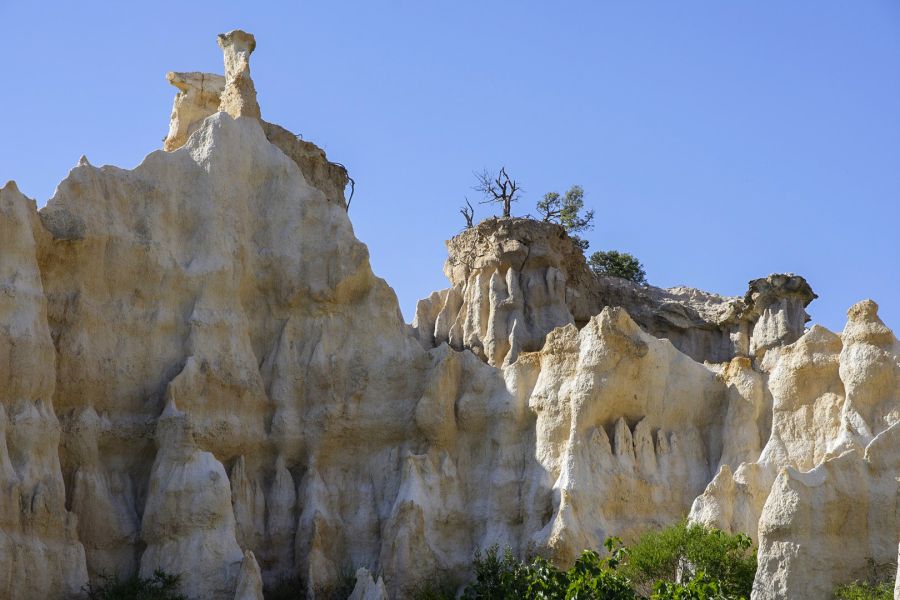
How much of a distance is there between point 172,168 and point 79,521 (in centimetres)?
823

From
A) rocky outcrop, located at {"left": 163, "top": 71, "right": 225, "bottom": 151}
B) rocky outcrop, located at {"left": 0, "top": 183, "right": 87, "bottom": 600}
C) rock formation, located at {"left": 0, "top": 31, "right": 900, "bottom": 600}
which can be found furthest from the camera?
rocky outcrop, located at {"left": 163, "top": 71, "right": 225, "bottom": 151}

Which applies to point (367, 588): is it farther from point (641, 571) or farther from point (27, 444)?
point (27, 444)

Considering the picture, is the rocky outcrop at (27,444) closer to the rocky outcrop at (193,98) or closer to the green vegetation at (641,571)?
the green vegetation at (641,571)

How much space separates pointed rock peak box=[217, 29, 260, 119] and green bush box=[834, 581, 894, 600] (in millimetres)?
17918

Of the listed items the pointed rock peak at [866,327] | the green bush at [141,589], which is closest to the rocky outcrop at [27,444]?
the green bush at [141,589]

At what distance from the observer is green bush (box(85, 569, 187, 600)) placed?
35.4m

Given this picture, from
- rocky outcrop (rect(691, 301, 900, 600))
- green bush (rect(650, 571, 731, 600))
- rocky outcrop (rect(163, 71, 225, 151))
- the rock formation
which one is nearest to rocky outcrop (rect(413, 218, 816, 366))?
the rock formation

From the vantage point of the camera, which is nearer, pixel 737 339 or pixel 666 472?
pixel 666 472

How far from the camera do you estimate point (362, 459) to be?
1576 inches

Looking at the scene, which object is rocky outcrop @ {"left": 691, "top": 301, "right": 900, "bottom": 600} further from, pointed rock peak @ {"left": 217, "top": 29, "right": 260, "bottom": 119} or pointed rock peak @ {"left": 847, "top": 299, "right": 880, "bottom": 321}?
pointed rock peak @ {"left": 217, "top": 29, "right": 260, "bottom": 119}

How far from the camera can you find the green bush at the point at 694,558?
113 ft

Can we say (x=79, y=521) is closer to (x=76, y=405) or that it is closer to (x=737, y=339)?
(x=76, y=405)

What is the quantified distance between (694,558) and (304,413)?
966 centimetres

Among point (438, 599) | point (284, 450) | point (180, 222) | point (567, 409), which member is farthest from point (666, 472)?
point (180, 222)
